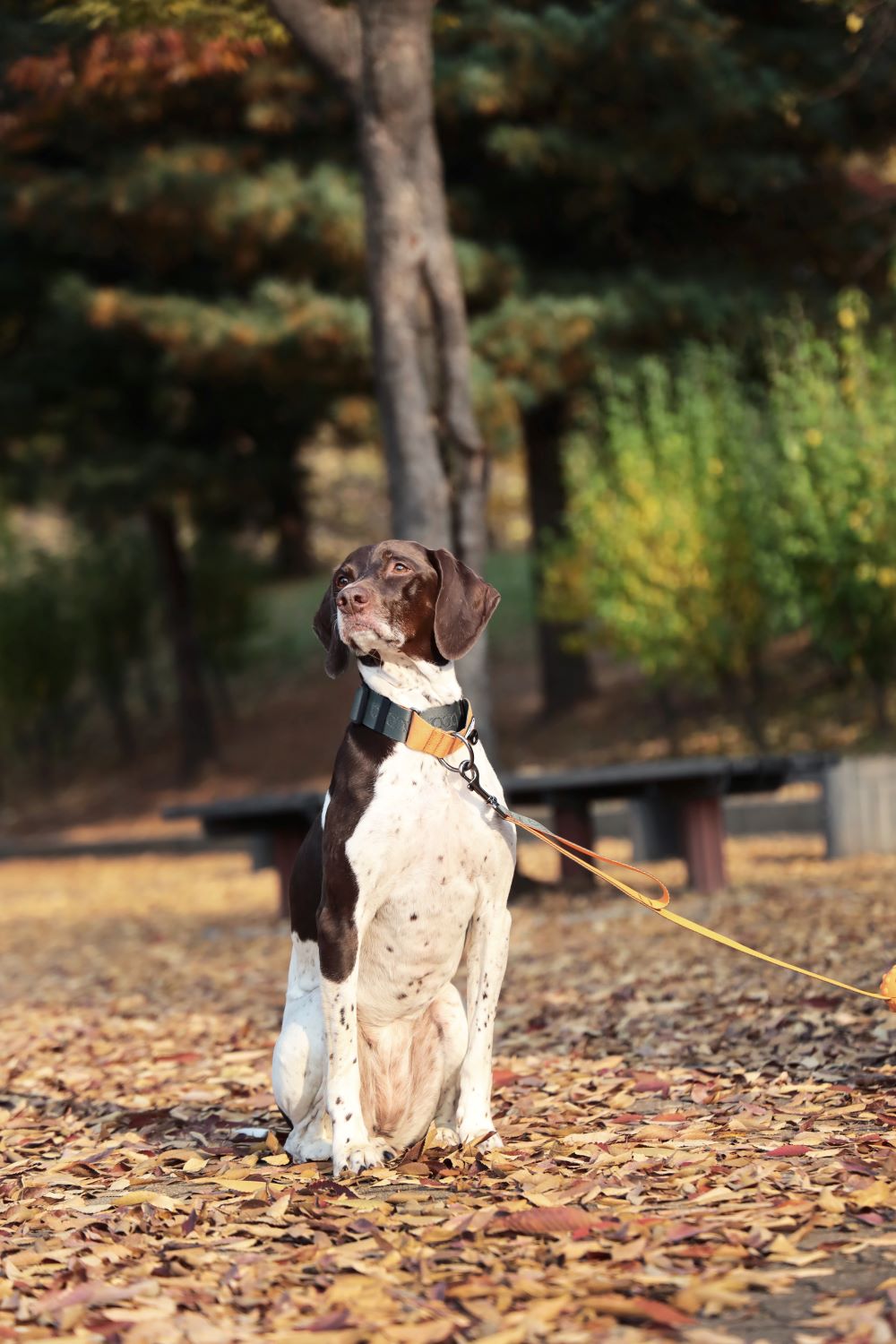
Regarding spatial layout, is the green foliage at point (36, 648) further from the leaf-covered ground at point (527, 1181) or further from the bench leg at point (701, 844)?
the leaf-covered ground at point (527, 1181)

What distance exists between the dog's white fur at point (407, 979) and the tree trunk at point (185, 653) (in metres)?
18.2

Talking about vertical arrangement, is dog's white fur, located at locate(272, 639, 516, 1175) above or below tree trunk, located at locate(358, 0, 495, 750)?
below

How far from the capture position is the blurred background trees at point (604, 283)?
15.4 m

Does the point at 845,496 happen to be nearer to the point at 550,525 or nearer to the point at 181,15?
the point at 550,525

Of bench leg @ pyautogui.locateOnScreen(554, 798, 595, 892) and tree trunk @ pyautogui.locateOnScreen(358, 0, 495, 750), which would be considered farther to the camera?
bench leg @ pyautogui.locateOnScreen(554, 798, 595, 892)

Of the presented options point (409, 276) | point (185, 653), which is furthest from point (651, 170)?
point (185, 653)

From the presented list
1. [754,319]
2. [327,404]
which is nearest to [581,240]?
[754,319]

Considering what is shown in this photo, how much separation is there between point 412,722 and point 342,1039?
82 centimetres

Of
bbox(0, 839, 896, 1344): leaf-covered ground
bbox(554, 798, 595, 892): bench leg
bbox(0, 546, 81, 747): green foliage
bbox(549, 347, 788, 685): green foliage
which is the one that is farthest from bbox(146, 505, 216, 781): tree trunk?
bbox(0, 839, 896, 1344): leaf-covered ground

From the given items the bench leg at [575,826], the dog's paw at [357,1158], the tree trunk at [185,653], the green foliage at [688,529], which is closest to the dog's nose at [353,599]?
the dog's paw at [357,1158]

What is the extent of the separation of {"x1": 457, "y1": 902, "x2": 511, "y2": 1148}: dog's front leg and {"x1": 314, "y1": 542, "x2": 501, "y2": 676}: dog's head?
2.30ft

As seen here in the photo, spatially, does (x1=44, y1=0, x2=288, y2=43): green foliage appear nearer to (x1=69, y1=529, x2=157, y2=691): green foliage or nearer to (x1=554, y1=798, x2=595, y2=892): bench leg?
(x1=554, y1=798, x2=595, y2=892): bench leg

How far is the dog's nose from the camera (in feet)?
13.3

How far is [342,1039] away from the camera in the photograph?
13.5ft
